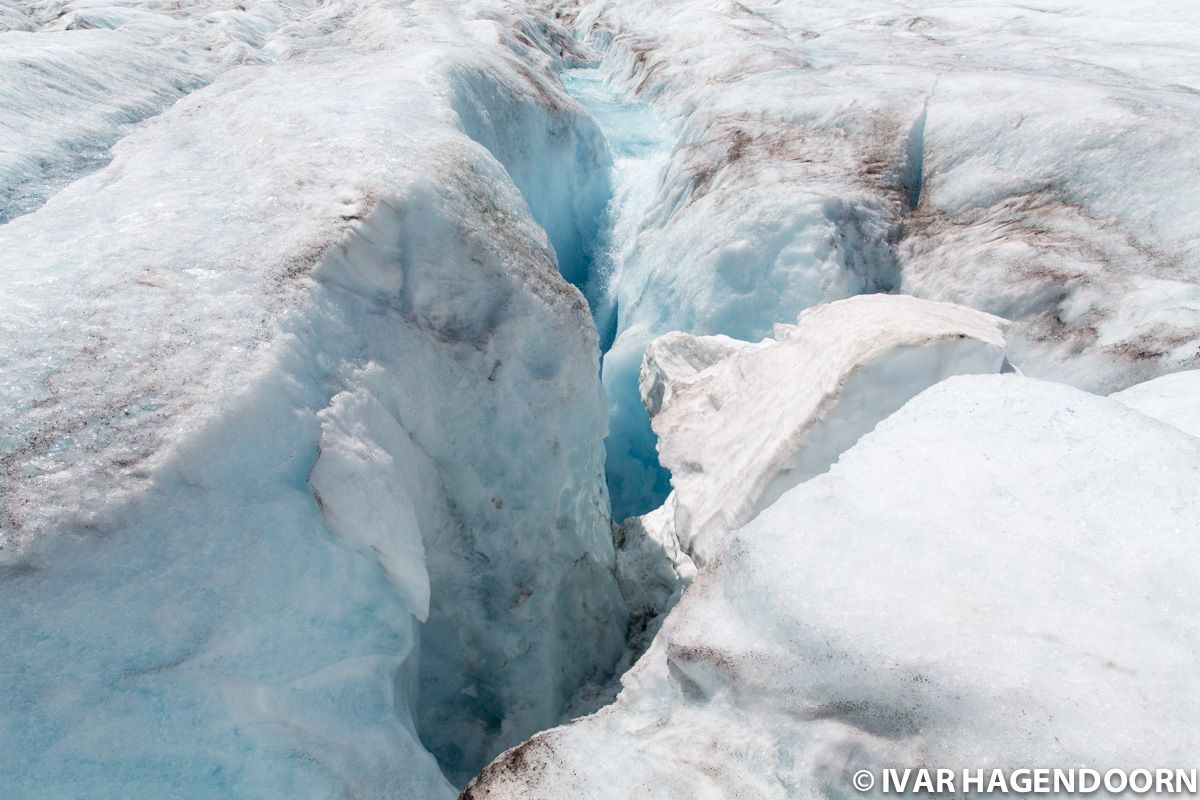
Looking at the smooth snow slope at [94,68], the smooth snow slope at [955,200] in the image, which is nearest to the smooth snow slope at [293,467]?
the smooth snow slope at [94,68]

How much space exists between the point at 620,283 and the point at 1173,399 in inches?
223

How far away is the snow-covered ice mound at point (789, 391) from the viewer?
3.31 metres

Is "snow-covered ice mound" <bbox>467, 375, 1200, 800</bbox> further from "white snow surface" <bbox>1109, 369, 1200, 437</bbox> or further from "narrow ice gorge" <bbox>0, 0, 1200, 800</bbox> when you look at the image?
"white snow surface" <bbox>1109, 369, 1200, 437</bbox>

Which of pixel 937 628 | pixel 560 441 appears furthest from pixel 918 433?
pixel 560 441

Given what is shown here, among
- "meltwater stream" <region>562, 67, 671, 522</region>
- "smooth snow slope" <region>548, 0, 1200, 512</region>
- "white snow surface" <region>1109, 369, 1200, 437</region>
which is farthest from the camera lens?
"meltwater stream" <region>562, 67, 671, 522</region>

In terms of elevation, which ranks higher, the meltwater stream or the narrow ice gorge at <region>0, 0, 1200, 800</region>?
the narrow ice gorge at <region>0, 0, 1200, 800</region>

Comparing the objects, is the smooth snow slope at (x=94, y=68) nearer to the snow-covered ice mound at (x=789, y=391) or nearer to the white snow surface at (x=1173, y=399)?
the snow-covered ice mound at (x=789, y=391)

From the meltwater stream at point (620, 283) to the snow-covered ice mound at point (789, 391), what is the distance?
33.3 inches

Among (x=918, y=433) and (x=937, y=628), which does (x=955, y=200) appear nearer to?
(x=918, y=433)

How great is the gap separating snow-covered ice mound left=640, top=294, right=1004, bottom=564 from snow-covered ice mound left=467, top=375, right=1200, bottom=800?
88 cm

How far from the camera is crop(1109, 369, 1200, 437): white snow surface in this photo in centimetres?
274

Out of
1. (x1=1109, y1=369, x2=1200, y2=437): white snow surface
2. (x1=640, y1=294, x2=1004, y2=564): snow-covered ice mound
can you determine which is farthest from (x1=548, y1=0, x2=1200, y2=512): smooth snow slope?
(x1=640, y1=294, x2=1004, y2=564): snow-covered ice mound

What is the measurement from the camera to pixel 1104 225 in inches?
195

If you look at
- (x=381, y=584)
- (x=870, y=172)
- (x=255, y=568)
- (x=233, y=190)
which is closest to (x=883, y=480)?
(x=381, y=584)
